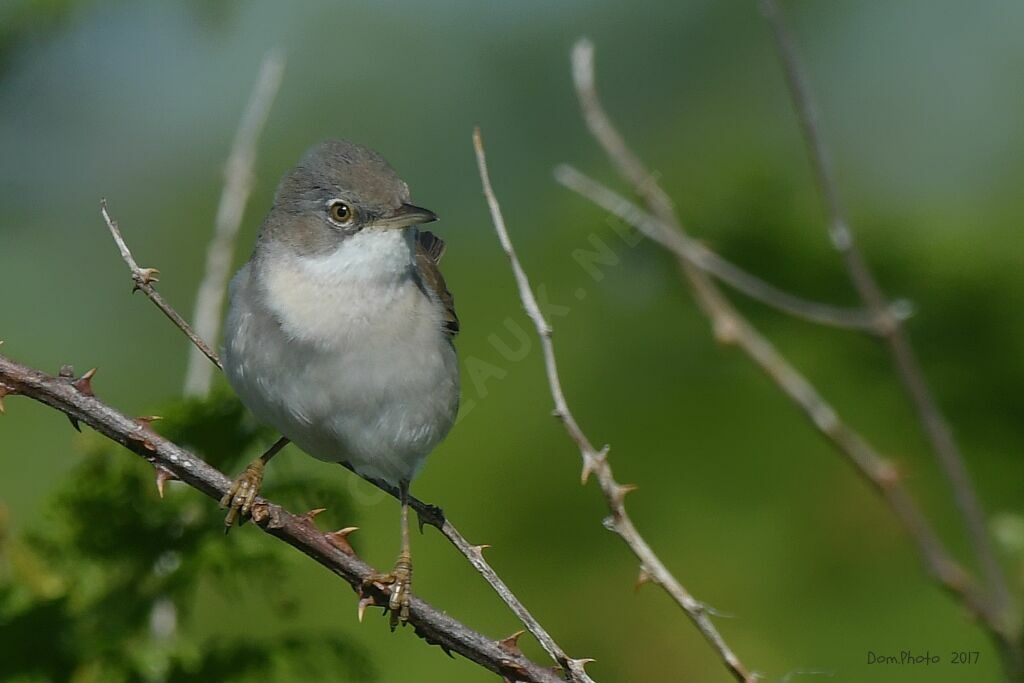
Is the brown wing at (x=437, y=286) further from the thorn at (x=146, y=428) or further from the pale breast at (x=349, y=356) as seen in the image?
the thorn at (x=146, y=428)

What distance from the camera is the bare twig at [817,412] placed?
231 centimetres

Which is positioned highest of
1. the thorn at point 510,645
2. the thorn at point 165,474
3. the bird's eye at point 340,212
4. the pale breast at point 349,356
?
the bird's eye at point 340,212

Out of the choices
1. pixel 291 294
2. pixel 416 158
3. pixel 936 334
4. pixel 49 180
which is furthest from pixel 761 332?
pixel 49 180

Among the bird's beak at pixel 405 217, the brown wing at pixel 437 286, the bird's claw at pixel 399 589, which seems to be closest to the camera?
the bird's claw at pixel 399 589

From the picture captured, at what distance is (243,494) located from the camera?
2.65m

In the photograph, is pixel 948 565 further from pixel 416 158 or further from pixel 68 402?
pixel 416 158

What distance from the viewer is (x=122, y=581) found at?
3.02m

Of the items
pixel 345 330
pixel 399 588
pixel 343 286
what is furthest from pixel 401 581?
pixel 343 286

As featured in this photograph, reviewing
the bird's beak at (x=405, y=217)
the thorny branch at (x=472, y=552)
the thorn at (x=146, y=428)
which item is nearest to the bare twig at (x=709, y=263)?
the bird's beak at (x=405, y=217)

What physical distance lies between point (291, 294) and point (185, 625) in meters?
1.11

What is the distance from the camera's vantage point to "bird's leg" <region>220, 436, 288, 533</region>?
2.36 metres

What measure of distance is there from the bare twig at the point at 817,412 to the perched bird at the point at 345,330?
0.55m

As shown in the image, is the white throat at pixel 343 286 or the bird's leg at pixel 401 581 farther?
the white throat at pixel 343 286

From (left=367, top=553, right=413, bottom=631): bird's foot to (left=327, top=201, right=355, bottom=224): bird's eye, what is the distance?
0.88 m
